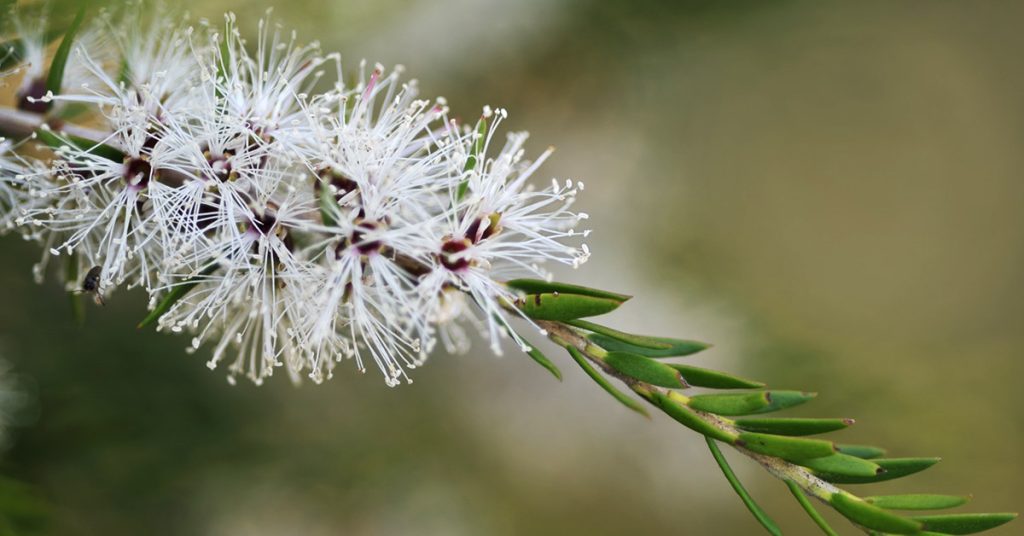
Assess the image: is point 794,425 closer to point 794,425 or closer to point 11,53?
point 794,425

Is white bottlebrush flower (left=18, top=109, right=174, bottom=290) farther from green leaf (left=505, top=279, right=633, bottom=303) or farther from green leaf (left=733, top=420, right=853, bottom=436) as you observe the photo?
green leaf (left=733, top=420, right=853, bottom=436)

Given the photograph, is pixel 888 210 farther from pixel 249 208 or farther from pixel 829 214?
pixel 249 208

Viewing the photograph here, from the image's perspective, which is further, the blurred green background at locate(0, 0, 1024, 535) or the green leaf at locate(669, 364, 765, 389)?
the blurred green background at locate(0, 0, 1024, 535)

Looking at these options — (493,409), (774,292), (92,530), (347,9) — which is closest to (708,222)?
(774,292)

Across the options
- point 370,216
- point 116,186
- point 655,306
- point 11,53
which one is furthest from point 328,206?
point 655,306

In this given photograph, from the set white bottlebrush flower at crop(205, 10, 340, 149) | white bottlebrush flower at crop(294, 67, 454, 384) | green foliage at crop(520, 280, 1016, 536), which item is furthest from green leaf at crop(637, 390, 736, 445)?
white bottlebrush flower at crop(205, 10, 340, 149)

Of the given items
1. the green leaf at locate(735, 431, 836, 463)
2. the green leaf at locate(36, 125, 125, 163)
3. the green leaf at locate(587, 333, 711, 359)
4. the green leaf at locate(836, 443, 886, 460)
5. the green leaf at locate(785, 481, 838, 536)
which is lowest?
the green leaf at locate(785, 481, 838, 536)

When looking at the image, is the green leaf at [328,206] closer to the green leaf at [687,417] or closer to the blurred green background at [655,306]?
the green leaf at [687,417]

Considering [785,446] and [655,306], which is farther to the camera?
[655,306]
